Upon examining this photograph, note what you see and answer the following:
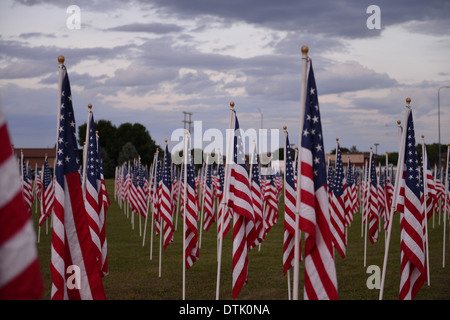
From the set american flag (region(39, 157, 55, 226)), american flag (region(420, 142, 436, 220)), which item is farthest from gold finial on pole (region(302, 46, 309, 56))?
american flag (region(39, 157, 55, 226))

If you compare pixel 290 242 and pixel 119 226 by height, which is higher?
pixel 290 242

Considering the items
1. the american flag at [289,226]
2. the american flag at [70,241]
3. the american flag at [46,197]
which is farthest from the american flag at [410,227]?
the american flag at [46,197]

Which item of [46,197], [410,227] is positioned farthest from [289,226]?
[46,197]

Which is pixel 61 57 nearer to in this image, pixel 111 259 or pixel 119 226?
pixel 111 259

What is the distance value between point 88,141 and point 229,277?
888cm

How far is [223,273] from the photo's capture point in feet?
61.9

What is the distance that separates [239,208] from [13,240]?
787cm

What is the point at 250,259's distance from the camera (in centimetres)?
2211

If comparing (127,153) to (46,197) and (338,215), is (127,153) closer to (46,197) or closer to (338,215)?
(46,197)

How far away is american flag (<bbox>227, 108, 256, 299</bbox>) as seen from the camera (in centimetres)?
1110

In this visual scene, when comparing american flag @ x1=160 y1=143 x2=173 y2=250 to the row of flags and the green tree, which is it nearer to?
the row of flags

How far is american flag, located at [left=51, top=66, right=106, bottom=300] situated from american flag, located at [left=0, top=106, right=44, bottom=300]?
13.5 feet

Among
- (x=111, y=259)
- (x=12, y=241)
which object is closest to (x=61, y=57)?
(x=12, y=241)
